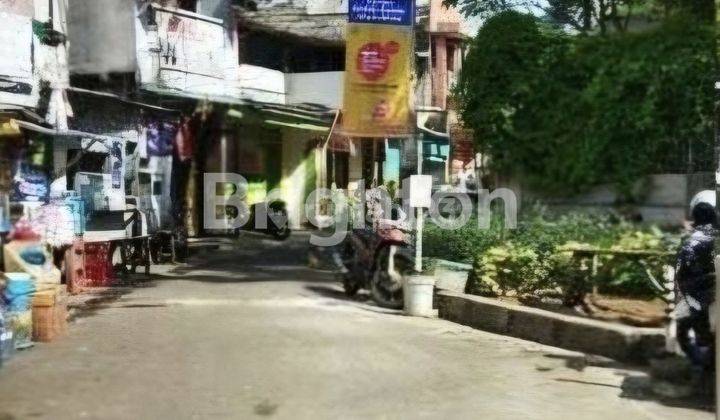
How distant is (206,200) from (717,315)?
93.4 inches

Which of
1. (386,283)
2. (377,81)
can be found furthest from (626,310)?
(377,81)

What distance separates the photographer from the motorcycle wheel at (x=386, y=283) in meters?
3.64

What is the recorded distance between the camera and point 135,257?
2.92 m

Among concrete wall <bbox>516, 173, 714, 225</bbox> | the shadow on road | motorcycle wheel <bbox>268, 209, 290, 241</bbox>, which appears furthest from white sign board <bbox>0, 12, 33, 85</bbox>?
the shadow on road

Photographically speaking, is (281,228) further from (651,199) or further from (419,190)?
(651,199)

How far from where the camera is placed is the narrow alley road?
304cm

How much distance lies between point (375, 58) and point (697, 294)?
2.12 meters

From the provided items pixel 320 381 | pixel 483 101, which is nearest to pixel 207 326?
pixel 320 381

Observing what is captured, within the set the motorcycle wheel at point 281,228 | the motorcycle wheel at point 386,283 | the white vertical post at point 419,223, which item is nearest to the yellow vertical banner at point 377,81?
the white vertical post at point 419,223

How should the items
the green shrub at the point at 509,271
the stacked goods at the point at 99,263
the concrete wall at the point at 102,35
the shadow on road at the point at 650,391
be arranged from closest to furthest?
the concrete wall at the point at 102,35 < the stacked goods at the point at 99,263 < the green shrub at the point at 509,271 < the shadow on road at the point at 650,391

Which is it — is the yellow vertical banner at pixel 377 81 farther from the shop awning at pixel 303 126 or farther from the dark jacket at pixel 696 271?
the dark jacket at pixel 696 271

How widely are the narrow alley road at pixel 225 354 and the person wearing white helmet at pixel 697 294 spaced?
1413 millimetres

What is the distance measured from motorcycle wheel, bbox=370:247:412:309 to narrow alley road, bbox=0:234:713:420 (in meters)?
0.16

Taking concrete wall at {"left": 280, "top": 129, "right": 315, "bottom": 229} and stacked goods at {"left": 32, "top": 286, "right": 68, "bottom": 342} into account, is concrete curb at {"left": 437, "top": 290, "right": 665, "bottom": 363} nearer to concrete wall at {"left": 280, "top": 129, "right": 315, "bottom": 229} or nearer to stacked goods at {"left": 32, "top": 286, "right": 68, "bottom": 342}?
concrete wall at {"left": 280, "top": 129, "right": 315, "bottom": 229}
